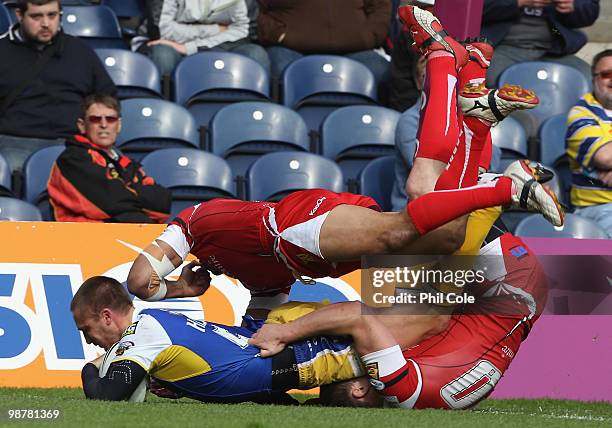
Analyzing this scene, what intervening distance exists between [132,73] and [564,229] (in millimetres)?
3501

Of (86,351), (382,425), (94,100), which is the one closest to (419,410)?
(382,425)

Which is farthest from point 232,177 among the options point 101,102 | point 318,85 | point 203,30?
point 203,30

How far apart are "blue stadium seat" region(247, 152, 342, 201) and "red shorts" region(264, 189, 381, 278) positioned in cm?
242

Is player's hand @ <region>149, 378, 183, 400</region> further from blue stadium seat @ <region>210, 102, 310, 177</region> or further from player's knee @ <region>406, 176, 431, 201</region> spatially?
blue stadium seat @ <region>210, 102, 310, 177</region>

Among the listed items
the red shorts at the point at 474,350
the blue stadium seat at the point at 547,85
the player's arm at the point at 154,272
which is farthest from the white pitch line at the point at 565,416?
the blue stadium seat at the point at 547,85

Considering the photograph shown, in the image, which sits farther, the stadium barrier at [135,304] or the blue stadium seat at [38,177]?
the blue stadium seat at [38,177]

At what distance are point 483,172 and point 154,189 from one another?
2327 mm

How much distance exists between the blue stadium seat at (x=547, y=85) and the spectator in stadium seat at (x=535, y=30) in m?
0.22

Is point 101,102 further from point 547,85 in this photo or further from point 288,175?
point 547,85

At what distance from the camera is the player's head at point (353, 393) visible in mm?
6422

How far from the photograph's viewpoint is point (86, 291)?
6.43 meters

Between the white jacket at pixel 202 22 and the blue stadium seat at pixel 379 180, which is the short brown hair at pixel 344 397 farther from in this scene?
the white jacket at pixel 202 22

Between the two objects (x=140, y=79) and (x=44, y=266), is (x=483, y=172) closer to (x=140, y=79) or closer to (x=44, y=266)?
(x=44, y=266)

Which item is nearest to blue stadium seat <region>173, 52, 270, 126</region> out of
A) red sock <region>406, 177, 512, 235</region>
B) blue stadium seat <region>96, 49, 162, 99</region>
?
blue stadium seat <region>96, 49, 162, 99</region>
